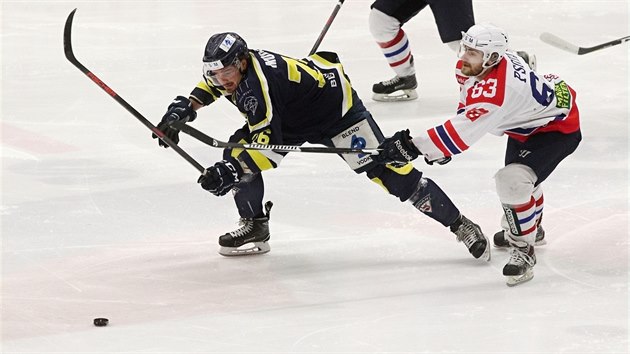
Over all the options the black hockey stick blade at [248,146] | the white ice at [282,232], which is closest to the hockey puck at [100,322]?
the white ice at [282,232]

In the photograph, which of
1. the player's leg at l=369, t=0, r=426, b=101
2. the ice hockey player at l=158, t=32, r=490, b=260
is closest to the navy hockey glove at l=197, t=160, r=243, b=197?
the ice hockey player at l=158, t=32, r=490, b=260

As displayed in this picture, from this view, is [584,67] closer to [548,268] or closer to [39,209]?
[548,268]

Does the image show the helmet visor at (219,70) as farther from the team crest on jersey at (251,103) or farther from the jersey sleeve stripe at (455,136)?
the jersey sleeve stripe at (455,136)

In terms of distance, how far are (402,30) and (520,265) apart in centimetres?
243

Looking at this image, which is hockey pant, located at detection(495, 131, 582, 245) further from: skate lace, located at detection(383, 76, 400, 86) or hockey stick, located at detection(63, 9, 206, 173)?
skate lace, located at detection(383, 76, 400, 86)

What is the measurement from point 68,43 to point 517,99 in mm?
1567

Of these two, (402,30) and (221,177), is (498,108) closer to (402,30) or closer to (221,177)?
(221,177)

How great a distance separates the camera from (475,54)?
383 centimetres

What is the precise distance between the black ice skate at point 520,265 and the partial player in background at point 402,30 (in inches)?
76.3

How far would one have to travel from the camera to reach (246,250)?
171 inches

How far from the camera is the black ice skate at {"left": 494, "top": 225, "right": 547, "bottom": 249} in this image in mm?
4336

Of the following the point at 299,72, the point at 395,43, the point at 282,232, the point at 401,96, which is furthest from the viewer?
the point at 401,96

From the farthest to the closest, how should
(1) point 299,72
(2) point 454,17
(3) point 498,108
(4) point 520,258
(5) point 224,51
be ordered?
(2) point 454,17, (1) point 299,72, (4) point 520,258, (5) point 224,51, (3) point 498,108

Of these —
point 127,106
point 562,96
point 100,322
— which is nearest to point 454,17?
point 562,96
